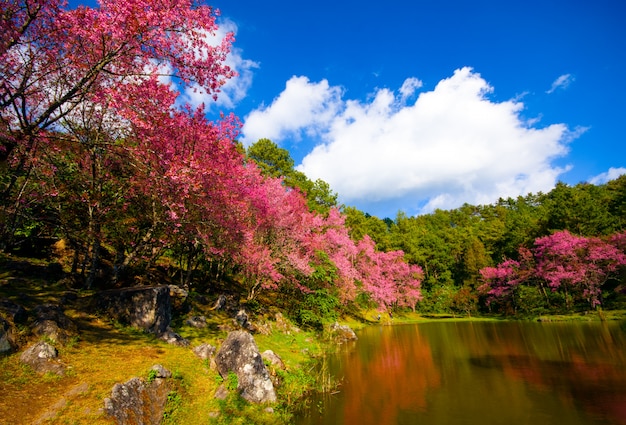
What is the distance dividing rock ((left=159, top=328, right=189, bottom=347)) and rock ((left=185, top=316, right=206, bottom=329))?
2425 mm

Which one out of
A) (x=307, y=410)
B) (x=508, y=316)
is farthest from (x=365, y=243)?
(x=307, y=410)

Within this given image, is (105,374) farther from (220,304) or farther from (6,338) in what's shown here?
(220,304)

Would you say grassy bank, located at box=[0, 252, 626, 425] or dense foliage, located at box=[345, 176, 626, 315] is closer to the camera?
grassy bank, located at box=[0, 252, 626, 425]

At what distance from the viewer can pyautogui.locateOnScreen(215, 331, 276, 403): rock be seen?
998cm

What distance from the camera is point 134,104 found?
10586mm

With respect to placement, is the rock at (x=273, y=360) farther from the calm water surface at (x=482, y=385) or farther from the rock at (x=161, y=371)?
the rock at (x=161, y=371)

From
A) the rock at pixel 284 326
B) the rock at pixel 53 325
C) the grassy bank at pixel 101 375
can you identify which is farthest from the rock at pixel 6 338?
the rock at pixel 284 326

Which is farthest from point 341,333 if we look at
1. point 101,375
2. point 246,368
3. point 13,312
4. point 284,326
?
point 13,312

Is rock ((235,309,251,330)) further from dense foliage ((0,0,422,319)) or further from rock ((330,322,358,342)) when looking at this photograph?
rock ((330,322,358,342))

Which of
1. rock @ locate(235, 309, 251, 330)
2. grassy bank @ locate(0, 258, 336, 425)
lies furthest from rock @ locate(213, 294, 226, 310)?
grassy bank @ locate(0, 258, 336, 425)

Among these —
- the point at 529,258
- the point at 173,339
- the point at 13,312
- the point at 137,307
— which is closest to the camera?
the point at 13,312

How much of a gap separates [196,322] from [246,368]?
5.27 m

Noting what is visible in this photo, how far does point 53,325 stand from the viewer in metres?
9.16

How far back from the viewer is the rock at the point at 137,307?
11859 millimetres
